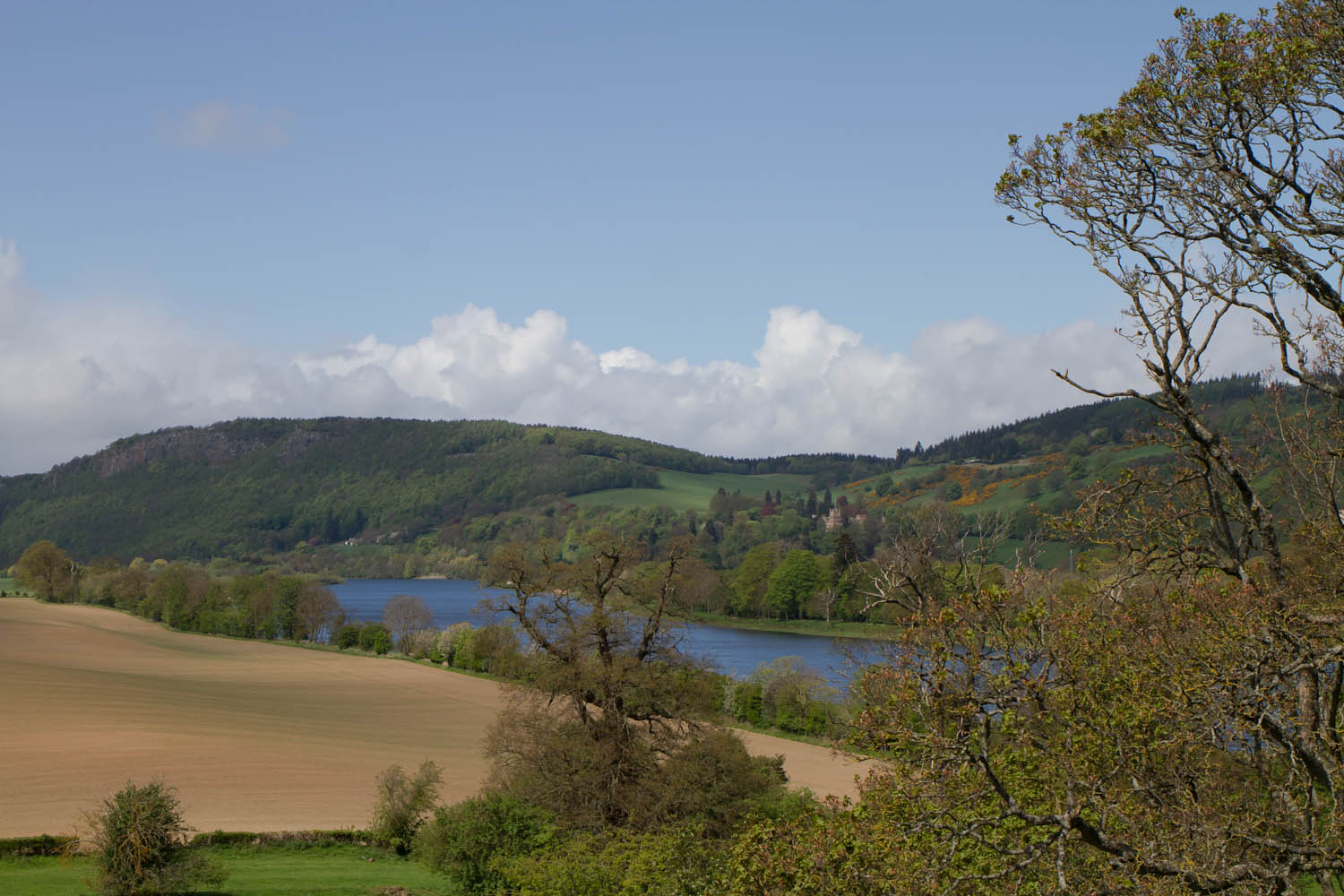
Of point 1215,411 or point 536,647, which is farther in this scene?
point 1215,411

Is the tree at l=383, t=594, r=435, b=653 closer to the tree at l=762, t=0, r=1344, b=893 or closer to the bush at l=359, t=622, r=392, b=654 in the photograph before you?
the bush at l=359, t=622, r=392, b=654

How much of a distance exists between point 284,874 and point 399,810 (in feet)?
18.5

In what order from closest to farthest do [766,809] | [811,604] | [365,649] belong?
[766,809], [365,649], [811,604]

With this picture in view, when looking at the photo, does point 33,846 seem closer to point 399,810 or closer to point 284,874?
point 284,874

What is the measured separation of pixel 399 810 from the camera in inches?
1209

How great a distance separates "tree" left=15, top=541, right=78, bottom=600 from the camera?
125m

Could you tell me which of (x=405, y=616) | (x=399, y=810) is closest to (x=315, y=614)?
(x=405, y=616)

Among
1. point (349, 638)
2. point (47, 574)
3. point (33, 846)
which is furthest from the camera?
point (47, 574)

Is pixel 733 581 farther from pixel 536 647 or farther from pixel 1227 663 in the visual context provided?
pixel 1227 663

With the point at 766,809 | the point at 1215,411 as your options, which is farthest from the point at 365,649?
the point at 1215,411

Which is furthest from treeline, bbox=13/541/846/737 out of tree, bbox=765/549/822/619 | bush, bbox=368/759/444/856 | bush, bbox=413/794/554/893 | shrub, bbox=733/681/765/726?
tree, bbox=765/549/822/619

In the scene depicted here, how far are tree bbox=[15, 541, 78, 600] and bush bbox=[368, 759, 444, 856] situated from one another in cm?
11361

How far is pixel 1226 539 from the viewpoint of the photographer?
12188mm

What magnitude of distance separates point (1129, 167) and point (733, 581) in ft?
406
